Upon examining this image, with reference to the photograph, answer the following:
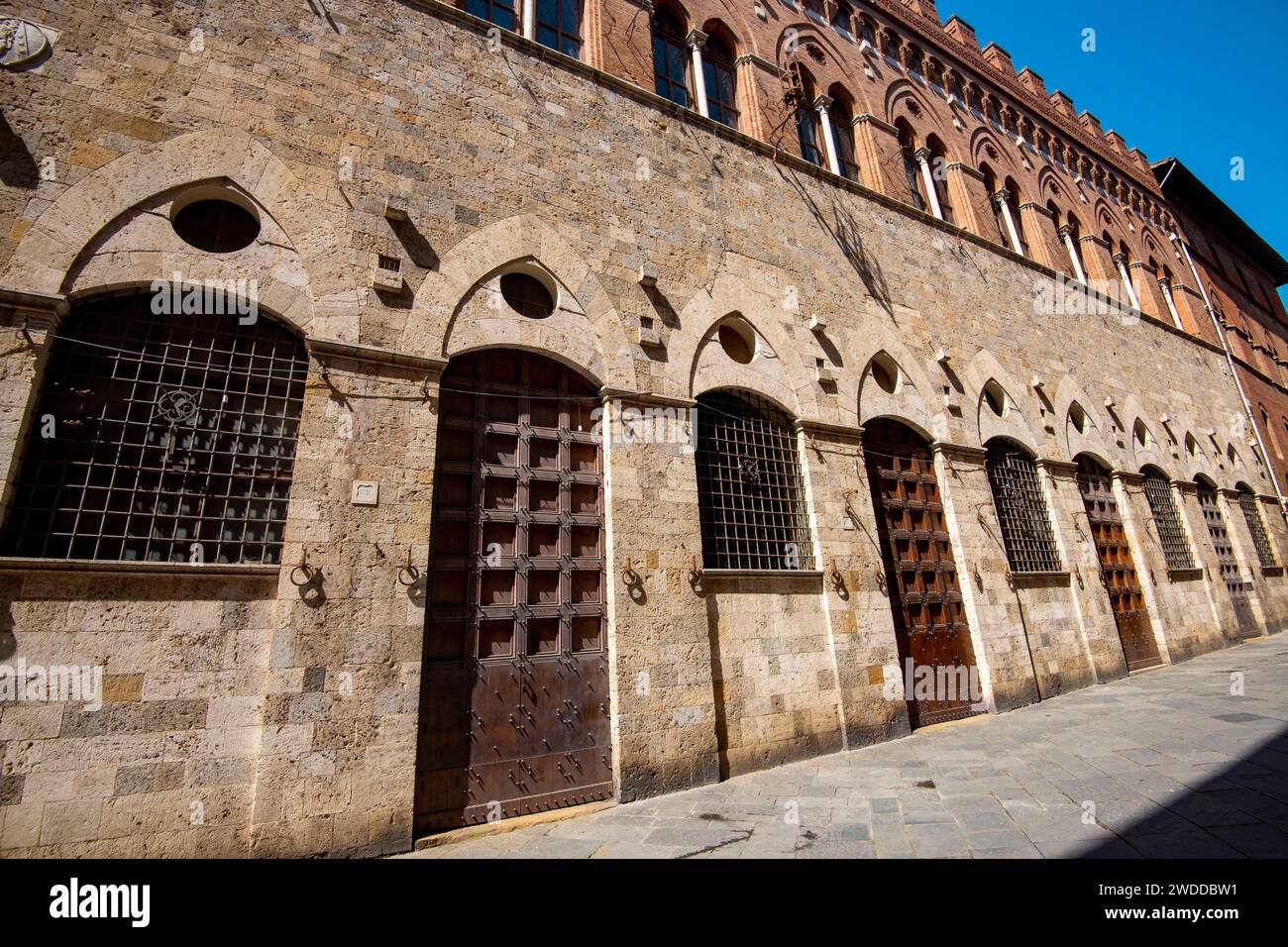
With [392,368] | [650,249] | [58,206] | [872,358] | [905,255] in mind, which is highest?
[905,255]

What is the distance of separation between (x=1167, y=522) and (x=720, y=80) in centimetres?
1309

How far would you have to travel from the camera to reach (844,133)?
35.5ft

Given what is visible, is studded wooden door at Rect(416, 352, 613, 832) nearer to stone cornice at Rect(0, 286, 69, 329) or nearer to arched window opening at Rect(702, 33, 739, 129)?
stone cornice at Rect(0, 286, 69, 329)

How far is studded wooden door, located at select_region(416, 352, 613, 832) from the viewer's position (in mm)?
4699

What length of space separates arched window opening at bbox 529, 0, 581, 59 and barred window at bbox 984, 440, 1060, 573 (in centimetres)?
886

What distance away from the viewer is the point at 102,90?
472cm

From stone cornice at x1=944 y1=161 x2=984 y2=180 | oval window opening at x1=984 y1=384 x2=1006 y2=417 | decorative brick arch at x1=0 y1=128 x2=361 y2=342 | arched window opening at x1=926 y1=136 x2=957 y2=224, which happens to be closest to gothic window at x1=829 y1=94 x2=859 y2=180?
arched window opening at x1=926 y1=136 x2=957 y2=224

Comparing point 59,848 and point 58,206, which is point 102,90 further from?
point 59,848

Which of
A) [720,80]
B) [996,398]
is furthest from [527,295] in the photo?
[996,398]

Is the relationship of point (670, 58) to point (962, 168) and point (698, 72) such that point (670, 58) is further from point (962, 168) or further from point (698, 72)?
point (962, 168)

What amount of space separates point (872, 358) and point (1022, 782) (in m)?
5.76

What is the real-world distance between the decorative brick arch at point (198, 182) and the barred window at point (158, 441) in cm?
35

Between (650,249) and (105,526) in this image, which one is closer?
(105,526)
